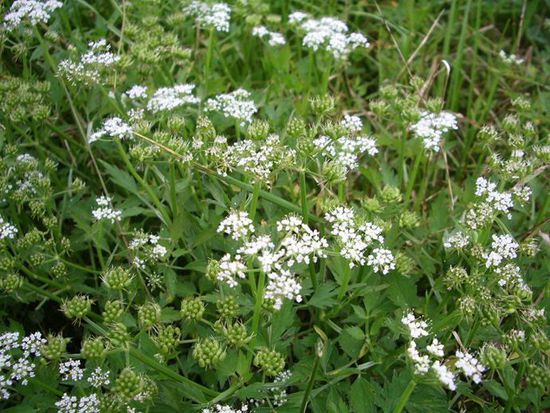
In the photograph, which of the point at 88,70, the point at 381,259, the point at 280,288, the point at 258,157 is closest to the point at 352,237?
the point at 381,259

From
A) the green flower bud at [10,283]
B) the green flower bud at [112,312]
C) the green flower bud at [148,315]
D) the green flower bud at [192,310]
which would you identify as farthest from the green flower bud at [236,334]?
the green flower bud at [10,283]

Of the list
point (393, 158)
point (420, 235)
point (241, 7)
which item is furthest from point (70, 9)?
point (420, 235)

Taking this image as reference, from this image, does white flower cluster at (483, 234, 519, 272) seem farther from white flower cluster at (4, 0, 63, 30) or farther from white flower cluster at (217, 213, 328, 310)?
white flower cluster at (4, 0, 63, 30)

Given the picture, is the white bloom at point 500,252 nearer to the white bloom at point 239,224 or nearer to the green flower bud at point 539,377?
the green flower bud at point 539,377

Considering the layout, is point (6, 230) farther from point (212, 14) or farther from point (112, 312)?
point (212, 14)

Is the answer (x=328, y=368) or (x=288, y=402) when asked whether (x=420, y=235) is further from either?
(x=288, y=402)

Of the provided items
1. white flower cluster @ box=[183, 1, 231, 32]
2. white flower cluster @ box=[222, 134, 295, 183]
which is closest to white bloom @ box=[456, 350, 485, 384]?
white flower cluster @ box=[222, 134, 295, 183]
